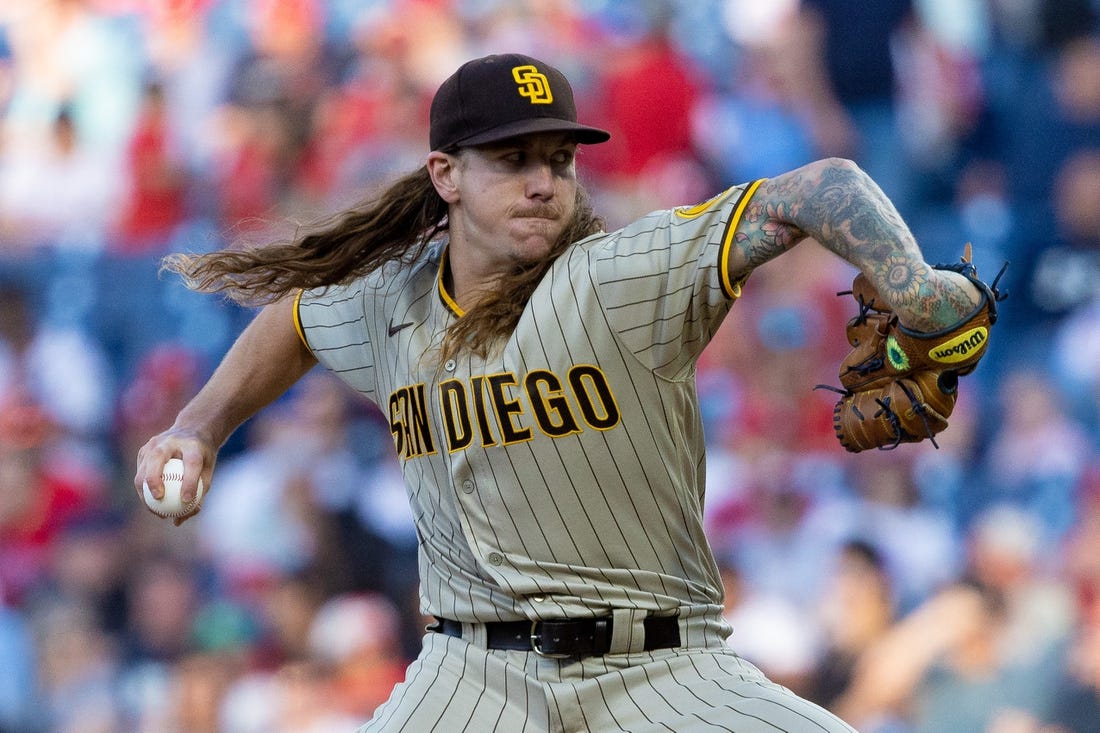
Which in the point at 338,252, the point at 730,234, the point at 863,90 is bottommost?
the point at 730,234

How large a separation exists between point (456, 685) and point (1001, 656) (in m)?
3.32

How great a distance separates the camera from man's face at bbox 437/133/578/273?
3.30m

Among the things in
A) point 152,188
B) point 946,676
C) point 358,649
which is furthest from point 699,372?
point 152,188

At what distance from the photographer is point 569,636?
3053mm

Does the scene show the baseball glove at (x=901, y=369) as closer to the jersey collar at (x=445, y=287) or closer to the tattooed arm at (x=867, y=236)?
the tattooed arm at (x=867, y=236)

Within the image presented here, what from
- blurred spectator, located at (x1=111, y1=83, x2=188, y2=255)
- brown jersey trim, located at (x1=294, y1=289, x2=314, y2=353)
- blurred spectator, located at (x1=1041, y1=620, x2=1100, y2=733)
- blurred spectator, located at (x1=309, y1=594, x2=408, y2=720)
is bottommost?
blurred spectator, located at (x1=1041, y1=620, x2=1100, y2=733)

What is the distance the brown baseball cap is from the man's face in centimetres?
5

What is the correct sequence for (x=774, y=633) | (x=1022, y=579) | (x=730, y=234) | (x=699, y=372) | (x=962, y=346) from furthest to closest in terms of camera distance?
1. (x=699, y=372)
2. (x=774, y=633)
3. (x=1022, y=579)
4. (x=730, y=234)
5. (x=962, y=346)

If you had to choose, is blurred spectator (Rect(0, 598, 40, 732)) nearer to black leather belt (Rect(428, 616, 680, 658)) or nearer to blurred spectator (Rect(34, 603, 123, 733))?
blurred spectator (Rect(34, 603, 123, 733))

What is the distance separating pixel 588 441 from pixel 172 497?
1.00 metres

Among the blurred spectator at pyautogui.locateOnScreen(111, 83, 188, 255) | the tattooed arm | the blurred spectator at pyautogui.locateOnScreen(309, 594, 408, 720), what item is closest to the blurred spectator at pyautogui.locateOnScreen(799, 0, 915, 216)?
the blurred spectator at pyautogui.locateOnScreen(309, 594, 408, 720)

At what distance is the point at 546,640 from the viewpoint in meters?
3.06

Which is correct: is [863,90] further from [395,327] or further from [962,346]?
[962,346]

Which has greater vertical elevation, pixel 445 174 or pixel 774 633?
pixel 445 174
